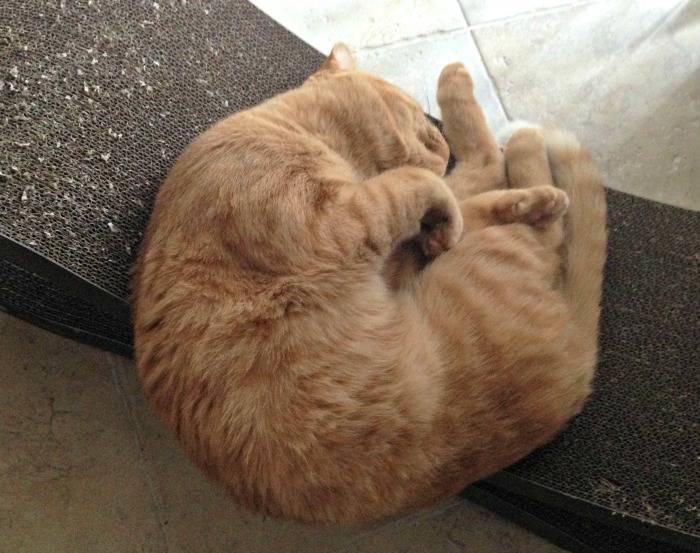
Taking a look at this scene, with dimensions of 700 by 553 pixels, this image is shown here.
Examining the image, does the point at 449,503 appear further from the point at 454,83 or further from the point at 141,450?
the point at 454,83

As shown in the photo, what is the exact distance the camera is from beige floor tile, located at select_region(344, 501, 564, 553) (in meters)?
1.47

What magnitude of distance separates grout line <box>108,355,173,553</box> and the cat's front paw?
107 cm

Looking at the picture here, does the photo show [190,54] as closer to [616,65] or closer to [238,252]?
[238,252]

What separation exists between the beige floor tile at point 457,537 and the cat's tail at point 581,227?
0.59 m

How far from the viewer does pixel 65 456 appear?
1.55 meters

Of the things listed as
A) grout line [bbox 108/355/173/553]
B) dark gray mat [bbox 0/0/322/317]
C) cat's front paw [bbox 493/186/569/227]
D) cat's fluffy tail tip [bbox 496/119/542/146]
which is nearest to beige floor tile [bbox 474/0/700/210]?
cat's fluffy tail tip [bbox 496/119/542/146]

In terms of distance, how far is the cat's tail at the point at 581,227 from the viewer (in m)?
1.25

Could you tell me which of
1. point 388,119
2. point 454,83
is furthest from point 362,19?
point 388,119

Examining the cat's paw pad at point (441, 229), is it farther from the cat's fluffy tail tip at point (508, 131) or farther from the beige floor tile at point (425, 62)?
the beige floor tile at point (425, 62)

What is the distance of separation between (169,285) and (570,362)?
768 millimetres

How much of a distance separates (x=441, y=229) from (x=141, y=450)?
38.2 inches

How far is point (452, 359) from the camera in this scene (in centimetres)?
113

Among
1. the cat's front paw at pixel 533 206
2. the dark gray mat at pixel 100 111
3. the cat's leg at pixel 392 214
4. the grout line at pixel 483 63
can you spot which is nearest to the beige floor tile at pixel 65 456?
the dark gray mat at pixel 100 111

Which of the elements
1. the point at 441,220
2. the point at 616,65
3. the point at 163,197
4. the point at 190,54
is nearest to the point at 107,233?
the point at 163,197
